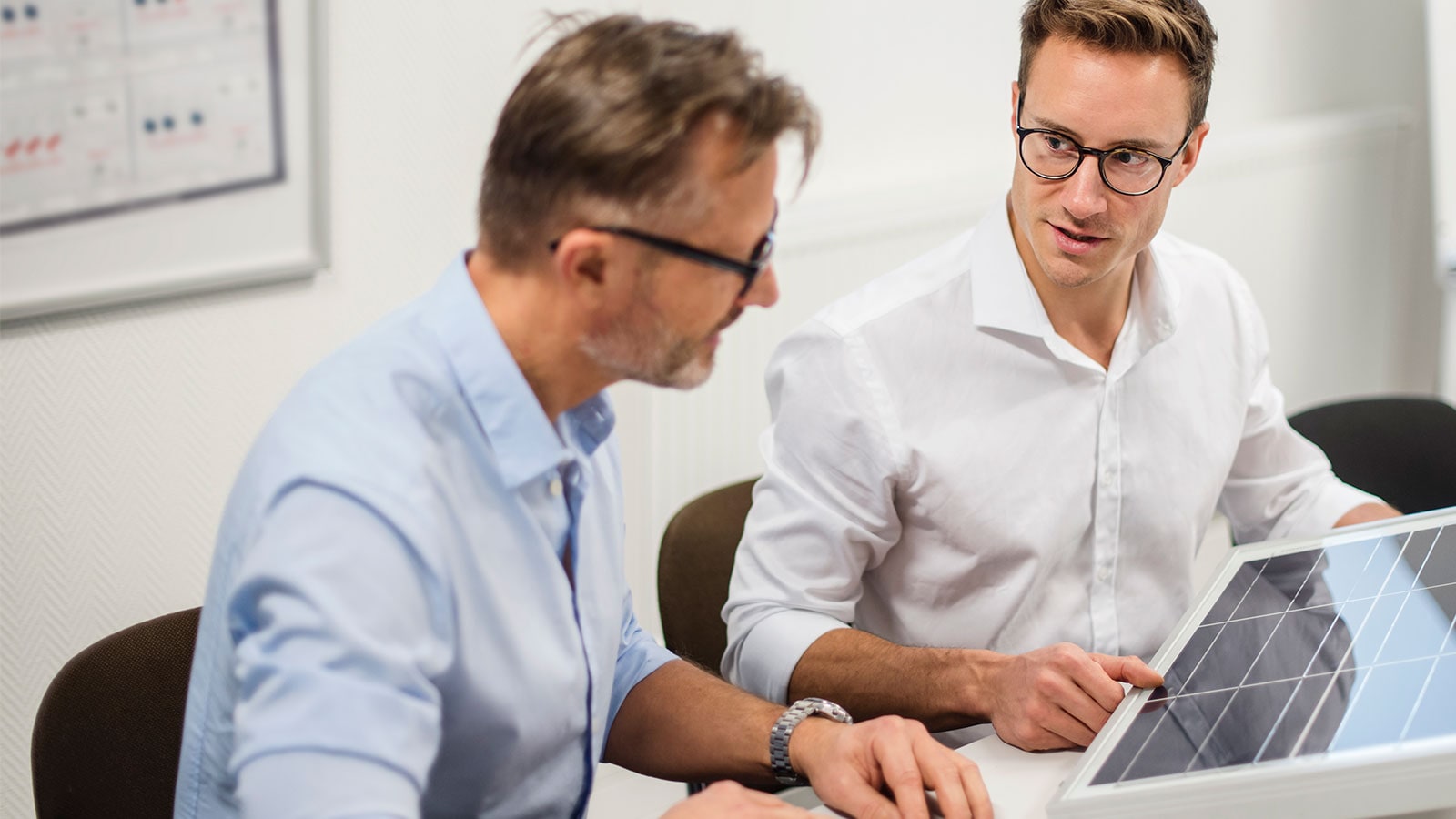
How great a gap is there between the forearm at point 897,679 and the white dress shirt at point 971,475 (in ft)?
0.10

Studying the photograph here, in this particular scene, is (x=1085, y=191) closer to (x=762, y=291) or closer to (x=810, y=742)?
(x=762, y=291)

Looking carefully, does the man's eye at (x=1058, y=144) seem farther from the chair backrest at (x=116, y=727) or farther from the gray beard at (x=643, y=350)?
the chair backrest at (x=116, y=727)

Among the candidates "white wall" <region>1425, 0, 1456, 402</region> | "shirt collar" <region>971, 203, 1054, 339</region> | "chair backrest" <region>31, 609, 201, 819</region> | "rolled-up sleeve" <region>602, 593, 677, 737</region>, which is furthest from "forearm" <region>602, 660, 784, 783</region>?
"white wall" <region>1425, 0, 1456, 402</region>

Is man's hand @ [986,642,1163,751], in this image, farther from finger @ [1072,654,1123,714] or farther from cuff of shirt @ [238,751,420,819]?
cuff of shirt @ [238,751,420,819]

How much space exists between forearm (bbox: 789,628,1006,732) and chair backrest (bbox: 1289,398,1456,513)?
1072mm

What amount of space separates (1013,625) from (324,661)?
94 cm

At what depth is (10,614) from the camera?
73.4 inches

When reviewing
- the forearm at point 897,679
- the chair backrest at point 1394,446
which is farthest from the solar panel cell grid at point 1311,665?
the chair backrest at point 1394,446

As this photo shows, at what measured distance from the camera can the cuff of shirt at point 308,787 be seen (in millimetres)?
875

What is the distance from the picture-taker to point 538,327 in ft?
3.61

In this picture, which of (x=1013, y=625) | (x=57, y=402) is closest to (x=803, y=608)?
(x=1013, y=625)

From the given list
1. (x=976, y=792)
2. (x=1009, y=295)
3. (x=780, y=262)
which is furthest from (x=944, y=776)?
(x=780, y=262)

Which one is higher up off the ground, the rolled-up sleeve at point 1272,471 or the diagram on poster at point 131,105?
the diagram on poster at point 131,105

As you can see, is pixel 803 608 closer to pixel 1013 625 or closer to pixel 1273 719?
pixel 1013 625
